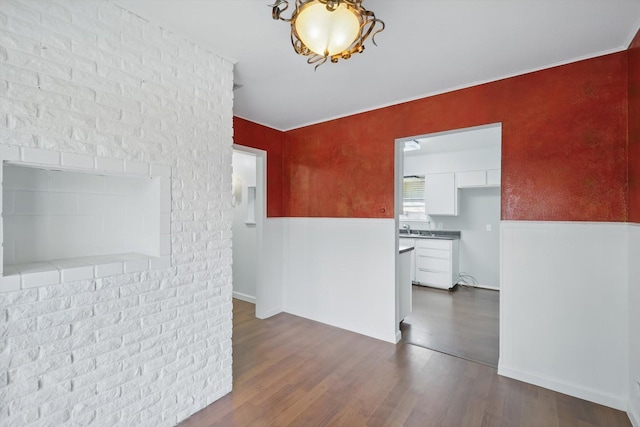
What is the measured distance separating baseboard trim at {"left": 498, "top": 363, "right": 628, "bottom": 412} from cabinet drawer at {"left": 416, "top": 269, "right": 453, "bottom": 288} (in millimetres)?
2619

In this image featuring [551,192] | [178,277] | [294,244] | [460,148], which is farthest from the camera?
[460,148]

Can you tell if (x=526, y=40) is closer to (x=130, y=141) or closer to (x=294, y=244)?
(x=130, y=141)

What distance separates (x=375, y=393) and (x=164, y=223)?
6.44 ft

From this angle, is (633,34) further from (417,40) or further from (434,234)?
(434,234)

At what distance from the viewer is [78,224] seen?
172 cm

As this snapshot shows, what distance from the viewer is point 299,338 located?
10.2 ft

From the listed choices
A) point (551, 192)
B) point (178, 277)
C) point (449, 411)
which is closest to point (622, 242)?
point (551, 192)

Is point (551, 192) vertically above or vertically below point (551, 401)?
above

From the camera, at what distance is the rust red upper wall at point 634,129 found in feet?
5.82

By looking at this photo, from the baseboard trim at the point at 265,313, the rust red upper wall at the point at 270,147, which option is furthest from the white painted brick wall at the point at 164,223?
the baseboard trim at the point at 265,313

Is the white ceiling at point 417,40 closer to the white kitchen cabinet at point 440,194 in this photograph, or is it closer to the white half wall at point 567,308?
the white half wall at point 567,308

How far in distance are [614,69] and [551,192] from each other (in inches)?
36.3

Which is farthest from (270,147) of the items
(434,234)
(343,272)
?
(434,234)

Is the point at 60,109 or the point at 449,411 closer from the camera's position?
the point at 60,109
